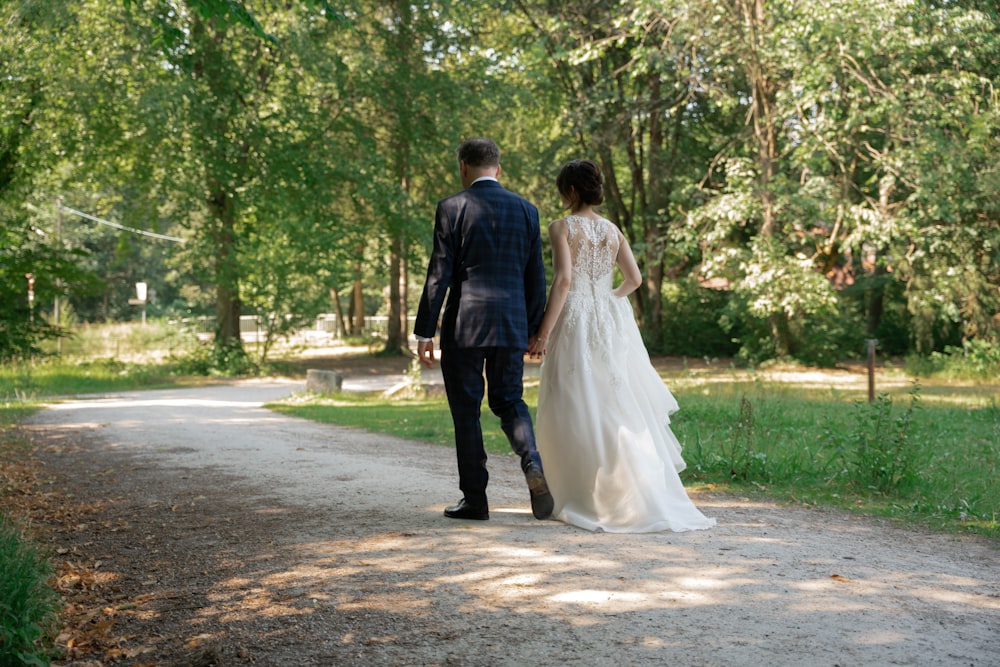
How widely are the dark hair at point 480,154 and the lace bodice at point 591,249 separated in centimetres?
65

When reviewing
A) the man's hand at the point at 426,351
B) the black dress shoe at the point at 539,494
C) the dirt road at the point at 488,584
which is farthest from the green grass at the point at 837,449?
the man's hand at the point at 426,351

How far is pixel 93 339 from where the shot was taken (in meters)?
31.4

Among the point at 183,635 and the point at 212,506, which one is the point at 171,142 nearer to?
the point at 212,506

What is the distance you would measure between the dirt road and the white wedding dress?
0.25 m

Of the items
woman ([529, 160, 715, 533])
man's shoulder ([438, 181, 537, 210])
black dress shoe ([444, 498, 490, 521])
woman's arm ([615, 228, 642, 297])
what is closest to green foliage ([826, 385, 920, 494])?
woman ([529, 160, 715, 533])

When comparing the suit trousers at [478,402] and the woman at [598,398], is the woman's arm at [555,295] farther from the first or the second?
the suit trousers at [478,402]

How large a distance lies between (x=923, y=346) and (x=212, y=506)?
2567 cm

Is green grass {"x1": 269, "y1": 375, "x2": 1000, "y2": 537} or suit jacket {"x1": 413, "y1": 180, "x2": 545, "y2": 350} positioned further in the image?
green grass {"x1": 269, "y1": 375, "x2": 1000, "y2": 537}

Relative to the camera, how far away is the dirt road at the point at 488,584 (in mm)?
3746

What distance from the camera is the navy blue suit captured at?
19.3ft

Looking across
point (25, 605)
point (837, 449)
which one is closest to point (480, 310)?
point (25, 605)

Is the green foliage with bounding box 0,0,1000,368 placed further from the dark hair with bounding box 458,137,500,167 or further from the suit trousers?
the suit trousers

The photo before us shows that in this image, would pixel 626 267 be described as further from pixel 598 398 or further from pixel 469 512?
pixel 469 512

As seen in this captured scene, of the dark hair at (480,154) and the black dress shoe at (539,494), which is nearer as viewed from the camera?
the black dress shoe at (539,494)
